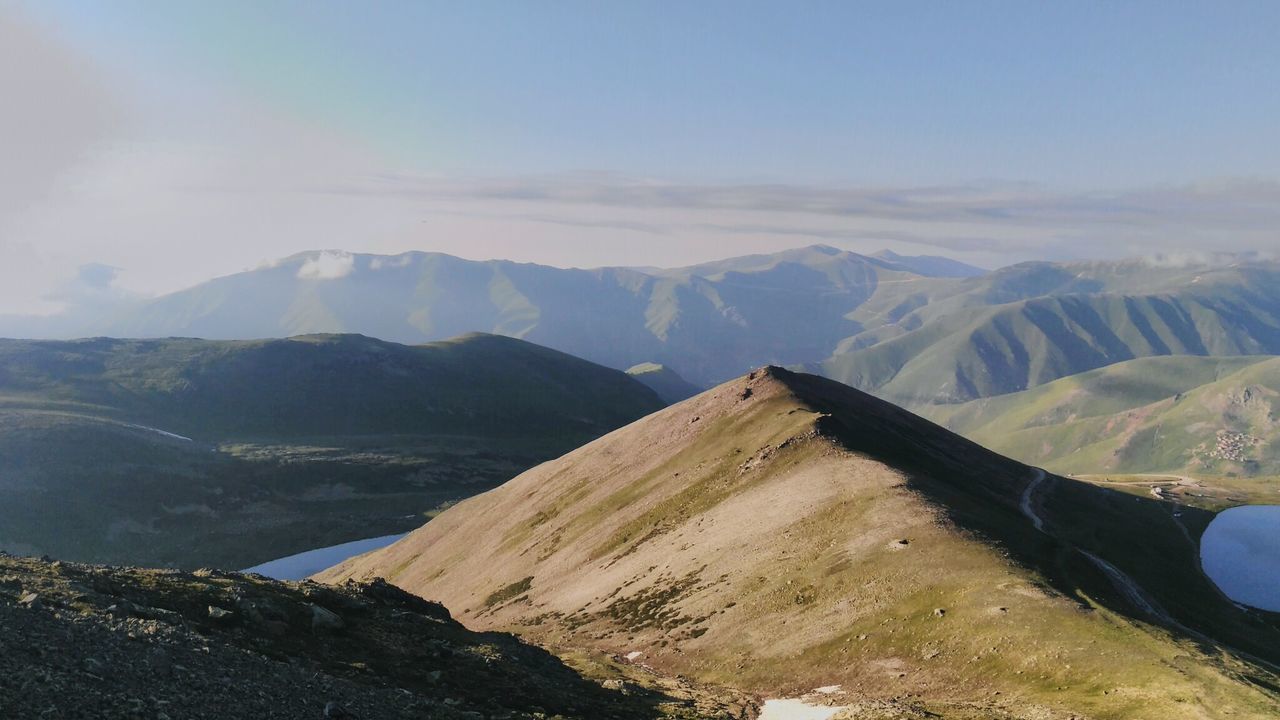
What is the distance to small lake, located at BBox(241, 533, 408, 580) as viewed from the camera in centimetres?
17425

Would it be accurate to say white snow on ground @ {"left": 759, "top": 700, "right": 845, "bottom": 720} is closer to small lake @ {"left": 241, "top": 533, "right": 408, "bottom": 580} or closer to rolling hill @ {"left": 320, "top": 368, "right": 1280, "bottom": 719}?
rolling hill @ {"left": 320, "top": 368, "right": 1280, "bottom": 719}

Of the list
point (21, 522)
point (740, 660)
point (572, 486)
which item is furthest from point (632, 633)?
point (21, 522)

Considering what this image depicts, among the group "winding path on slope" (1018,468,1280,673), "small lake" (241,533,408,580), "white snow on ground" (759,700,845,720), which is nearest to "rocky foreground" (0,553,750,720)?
"white snow on ground" (759,700,845,720)

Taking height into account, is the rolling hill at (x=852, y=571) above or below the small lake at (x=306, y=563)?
above

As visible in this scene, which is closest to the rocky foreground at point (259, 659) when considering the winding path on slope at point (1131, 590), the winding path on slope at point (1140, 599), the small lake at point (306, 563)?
the winding path on slope at point (1140, 599)

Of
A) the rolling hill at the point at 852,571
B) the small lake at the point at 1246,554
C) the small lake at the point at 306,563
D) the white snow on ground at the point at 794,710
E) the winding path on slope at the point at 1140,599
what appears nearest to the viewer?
the white snow on ground at the point at 794,710

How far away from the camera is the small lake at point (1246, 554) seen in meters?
89.4

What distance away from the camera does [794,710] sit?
4566 centimetres

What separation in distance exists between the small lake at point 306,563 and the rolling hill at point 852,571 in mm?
46525

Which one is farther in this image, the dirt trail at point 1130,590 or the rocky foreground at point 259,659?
the dirt trail at point 1130,590

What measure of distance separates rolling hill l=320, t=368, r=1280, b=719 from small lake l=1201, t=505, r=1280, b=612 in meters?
3.85

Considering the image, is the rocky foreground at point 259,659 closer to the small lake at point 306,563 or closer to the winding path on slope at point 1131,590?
the winding path on slope at point 1131,590

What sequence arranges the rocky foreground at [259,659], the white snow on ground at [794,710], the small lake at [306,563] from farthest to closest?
the small lake at [306,563]
the white snow on ground at [794,710]
the rocky foreground at [259,659]

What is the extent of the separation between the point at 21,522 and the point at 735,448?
210m
